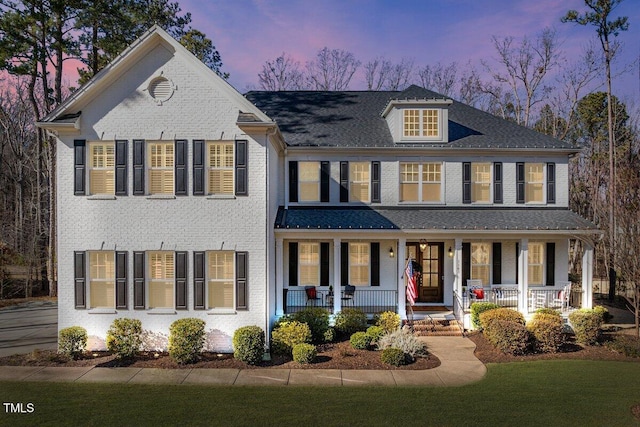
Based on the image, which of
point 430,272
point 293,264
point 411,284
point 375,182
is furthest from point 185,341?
point 430,272

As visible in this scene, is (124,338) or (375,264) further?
(375,264)

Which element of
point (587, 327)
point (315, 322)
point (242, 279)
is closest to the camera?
point (242, 279)

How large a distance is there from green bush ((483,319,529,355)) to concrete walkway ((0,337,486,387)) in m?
1.35

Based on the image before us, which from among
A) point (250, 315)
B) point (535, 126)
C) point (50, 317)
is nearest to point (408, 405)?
point (250, 315)

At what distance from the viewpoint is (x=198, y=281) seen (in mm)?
13422

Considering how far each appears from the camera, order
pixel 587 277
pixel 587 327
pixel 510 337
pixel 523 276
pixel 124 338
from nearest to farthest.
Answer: pixel 124 338 → pixel 510 337 → pixel 587 327 → pixel 587 277 → pixel 523 276

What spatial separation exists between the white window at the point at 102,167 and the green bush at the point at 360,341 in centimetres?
947

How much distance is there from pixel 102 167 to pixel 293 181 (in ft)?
23.8

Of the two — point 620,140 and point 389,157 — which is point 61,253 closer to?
point 389,157

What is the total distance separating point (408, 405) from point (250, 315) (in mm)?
5882

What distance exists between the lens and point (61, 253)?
44.2 ft

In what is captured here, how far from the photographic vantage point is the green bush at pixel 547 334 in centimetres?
1354

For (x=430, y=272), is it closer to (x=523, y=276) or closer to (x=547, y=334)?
(x=523, y=276)

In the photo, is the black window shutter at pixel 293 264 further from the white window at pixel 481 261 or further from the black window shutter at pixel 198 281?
the white window at pixel 481 261
